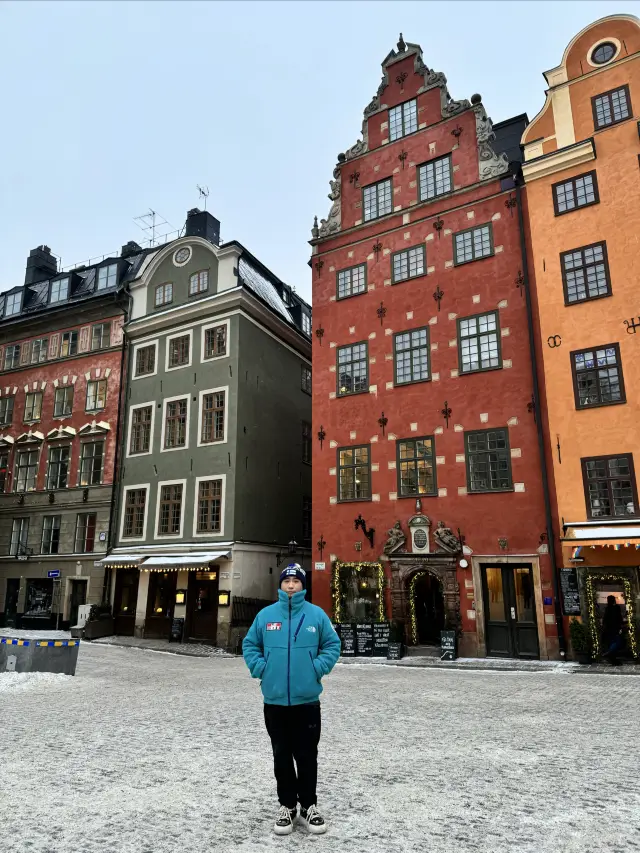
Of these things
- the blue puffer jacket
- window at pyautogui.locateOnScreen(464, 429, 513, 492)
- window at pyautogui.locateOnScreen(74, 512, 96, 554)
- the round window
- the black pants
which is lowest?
the black pants

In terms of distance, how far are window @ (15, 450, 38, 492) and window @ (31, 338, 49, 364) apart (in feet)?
16.7

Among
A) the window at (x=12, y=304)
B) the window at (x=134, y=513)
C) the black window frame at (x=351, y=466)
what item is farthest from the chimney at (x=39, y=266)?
the black window frame at (x=351, y=466)

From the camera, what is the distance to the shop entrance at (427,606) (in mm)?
20802

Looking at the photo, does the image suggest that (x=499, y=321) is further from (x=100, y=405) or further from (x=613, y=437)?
(x=100, y=405)

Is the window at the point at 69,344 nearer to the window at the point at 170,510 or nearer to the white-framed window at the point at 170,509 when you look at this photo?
the white-framed window at the point at 170,509

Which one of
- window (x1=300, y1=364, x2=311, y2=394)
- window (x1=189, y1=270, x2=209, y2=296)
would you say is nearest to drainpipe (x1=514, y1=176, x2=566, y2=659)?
window (x1=300, y1=364, x2=311, y2=394)

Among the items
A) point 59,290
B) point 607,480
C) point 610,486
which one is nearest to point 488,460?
point 607,480

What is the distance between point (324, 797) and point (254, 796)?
668mm

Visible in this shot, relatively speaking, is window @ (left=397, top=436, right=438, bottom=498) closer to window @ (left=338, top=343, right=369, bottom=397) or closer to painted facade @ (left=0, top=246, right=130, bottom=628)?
window @ (left=338, top=343, right=369, bottom=397)

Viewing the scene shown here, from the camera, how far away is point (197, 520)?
84.4ft

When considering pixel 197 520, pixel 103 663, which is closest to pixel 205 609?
pixel 197 520

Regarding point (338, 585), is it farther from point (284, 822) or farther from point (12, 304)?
point (12, 304)

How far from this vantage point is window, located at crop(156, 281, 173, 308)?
29734 millimetres

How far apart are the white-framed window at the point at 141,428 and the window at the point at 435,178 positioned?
15.0 meters
